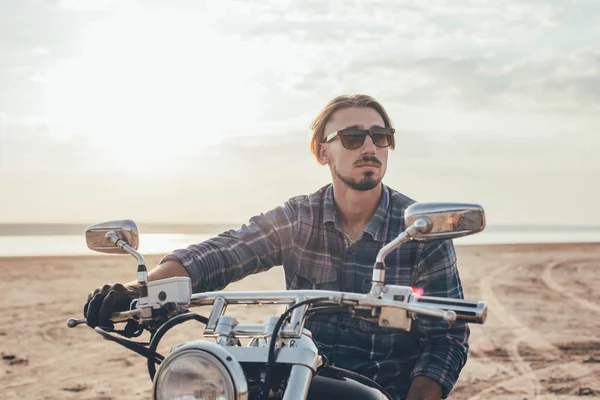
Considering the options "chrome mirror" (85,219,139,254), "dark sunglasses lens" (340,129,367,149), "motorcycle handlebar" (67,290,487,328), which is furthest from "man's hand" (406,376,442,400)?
"chrome mirror" (85,219,139,254)

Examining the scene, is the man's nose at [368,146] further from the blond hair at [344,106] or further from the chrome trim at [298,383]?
the chrome trim at [298,383]

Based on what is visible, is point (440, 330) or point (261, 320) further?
point (261, 320)

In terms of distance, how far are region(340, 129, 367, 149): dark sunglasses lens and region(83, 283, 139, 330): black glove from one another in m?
1.28

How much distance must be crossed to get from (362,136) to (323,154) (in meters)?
0.52

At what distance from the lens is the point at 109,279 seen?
14500 mm

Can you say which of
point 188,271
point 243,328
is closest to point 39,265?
point 188,271

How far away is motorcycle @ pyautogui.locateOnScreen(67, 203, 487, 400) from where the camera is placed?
6.49ft

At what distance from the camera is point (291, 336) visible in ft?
7.06

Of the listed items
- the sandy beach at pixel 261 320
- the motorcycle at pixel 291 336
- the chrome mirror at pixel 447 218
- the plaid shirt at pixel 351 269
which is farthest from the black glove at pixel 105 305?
the sandy beach at pixel 261 320

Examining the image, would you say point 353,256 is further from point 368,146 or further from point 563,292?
point 563,292

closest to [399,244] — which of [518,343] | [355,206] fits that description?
[355,206]

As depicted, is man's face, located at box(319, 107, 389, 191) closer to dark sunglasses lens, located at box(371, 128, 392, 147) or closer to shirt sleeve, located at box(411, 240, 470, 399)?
dark sunglasses lens, located at box(371, 128, 392, 147)

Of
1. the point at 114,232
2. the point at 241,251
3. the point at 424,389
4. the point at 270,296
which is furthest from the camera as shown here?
the point at 241,251

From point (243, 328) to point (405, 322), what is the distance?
0.44 metres
